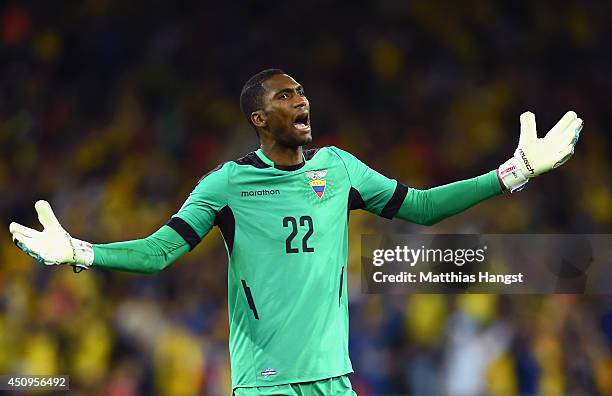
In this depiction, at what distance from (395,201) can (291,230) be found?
18.8 inches

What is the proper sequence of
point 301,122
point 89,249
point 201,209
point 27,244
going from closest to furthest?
point 27,244, point 89,249, point 201,209, point 301,122

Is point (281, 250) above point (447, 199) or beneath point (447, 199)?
beneath

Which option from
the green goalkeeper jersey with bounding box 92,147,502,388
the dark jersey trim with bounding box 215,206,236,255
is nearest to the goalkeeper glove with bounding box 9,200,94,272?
the green goalkeeper jersey with bounding box 92,147,502,388

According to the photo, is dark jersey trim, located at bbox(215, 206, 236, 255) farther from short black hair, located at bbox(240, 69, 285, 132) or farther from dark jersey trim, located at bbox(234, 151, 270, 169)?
short black hair, located at bbox(240, 69, 285, 132)

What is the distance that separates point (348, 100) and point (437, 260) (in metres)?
4.23

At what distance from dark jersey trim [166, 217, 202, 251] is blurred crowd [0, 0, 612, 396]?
14.2ft

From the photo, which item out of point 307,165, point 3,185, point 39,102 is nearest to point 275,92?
point 307,165

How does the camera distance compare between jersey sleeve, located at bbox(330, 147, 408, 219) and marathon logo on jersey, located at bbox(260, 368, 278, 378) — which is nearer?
marathon logo on jersey, located at bbox(260, 368, 278, 378)

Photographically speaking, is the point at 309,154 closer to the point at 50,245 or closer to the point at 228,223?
the point at 228,223

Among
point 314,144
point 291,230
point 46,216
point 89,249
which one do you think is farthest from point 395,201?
point 314,144

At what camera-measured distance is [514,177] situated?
4.30 m

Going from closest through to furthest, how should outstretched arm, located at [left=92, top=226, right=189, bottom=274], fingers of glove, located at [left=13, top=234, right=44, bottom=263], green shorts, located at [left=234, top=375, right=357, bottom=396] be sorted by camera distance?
fingers of glove, located at [left=13, top=234, right=44, bottom=263] < outstretched arm, located at [left=92, top=226, right=189, bottom=274] < green shorts, located at [left=234, top=375, right=357, bottom=396]

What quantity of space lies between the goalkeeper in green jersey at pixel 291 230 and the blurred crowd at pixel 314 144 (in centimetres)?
419

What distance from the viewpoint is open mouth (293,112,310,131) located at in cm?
444
